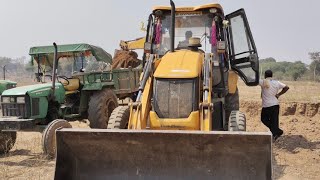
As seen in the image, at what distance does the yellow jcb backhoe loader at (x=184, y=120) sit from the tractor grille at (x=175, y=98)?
0.01 meters

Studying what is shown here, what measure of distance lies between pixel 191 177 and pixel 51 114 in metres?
5.14

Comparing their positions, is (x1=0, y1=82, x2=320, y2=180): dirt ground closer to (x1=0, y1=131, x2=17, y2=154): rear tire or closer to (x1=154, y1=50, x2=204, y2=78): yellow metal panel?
(x1=0, y1=131, x2=17, y2=154): rear tire

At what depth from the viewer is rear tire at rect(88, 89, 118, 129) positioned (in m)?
9.52

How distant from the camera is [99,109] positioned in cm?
959

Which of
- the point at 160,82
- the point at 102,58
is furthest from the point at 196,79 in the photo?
the point at 102,58

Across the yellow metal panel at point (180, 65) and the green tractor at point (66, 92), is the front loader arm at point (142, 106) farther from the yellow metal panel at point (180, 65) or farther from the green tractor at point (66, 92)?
the green tractor at point (66, 92)

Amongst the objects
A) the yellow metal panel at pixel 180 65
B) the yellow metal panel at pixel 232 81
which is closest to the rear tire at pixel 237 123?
the yellow metal panel at pixel 180 65

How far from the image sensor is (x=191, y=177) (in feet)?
15.6

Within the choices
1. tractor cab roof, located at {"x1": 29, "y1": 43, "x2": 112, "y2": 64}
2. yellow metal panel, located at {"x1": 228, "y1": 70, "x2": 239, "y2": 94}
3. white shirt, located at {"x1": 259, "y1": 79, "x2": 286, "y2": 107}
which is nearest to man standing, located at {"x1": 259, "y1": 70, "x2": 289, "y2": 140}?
white shirt, located at {"x1": 259, "y1": 79, "x2": 286, "y2": 107}

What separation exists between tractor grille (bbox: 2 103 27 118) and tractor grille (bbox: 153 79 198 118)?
3532 millimetres

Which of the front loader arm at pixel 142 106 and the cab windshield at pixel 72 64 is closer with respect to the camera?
the front loader arm at pixel 142 106

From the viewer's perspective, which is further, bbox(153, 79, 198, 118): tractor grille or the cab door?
the cab door

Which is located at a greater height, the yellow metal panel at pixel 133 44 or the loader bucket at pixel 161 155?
the yellow metal panel at pixel 133 44

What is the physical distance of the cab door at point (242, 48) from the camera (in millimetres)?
7801
